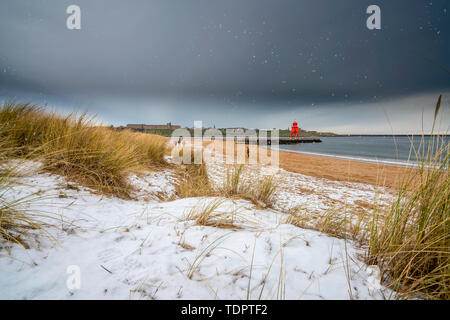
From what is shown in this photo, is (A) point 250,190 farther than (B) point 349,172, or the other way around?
(B) point 349,172

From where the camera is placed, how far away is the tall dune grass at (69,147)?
8.07 feet

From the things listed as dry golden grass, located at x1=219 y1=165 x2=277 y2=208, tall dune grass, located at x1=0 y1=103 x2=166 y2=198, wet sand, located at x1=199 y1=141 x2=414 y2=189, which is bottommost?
wet sand, located at x1=199 y1=141 x2=414 y2=189

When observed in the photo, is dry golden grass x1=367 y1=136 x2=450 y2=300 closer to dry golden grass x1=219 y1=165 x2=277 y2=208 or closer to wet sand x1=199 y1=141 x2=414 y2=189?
dry golden grass x1=219 y1=165 x2=277 y2=208

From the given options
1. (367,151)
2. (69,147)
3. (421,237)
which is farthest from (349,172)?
(367,151)

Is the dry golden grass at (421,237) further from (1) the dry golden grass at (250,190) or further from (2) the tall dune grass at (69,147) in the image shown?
(2) the tall dune grass at (69,147)

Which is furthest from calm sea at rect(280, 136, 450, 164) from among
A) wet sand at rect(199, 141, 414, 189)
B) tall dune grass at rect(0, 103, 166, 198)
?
tall dune grass at rect(0, 103, 166, 198)

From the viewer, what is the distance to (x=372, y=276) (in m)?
1.07

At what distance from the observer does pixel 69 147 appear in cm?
263

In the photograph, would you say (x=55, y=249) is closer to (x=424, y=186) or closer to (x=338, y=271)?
(x=338, y=271)

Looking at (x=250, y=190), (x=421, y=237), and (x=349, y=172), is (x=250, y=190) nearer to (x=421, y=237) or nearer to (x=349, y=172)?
(x=421, y=237)

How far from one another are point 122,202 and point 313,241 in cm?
233

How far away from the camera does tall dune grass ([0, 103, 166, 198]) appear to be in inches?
96.9
